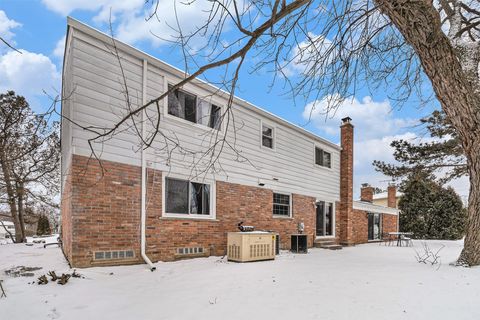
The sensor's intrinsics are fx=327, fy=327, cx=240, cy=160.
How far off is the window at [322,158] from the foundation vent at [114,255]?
9823 millimetres

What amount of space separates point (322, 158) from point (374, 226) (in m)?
6.89

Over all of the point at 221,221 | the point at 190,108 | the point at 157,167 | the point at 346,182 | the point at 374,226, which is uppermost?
the point at 190,108

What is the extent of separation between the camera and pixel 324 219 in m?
15.2

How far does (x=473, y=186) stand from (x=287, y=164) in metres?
6.68

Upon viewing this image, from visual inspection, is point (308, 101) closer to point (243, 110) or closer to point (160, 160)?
point (160, 160)

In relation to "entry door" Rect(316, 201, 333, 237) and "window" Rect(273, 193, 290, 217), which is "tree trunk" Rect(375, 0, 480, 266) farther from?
"entry door" Rect(316, 201, 333, 237)

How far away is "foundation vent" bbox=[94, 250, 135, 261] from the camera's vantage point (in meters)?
6.93

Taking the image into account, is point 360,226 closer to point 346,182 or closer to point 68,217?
point 346,182

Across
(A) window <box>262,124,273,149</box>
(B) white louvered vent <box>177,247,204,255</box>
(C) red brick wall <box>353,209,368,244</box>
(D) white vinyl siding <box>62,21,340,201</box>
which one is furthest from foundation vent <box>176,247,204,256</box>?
(C) red brick wall <box>353,209,368,244</box>

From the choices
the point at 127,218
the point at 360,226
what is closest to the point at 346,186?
the point at 360,226

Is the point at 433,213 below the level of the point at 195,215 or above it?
below

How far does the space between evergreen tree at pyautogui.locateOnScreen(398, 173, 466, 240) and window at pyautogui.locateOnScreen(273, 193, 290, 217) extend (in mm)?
11455

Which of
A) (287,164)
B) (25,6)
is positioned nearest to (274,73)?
(25,6)

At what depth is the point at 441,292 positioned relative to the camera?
5.10 metres
